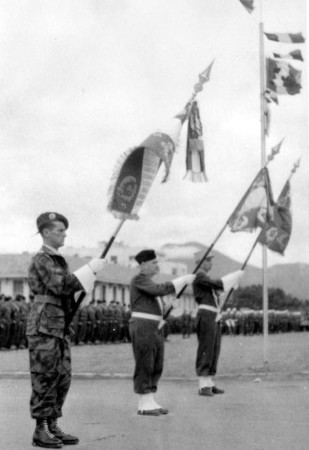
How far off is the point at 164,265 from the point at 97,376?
95361mm

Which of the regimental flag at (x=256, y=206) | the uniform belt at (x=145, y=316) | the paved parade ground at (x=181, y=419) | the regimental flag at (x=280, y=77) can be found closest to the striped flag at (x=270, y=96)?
the regimental flag at (x=280, y=77)

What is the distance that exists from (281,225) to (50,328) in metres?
8.32

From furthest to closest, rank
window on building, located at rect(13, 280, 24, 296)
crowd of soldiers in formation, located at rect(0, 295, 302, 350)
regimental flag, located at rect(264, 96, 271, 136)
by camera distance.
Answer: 1. window on building, located at rect(13, 280, 24, 296)
2. crowd of soldiers in formation, located at rect(0, 295, 302, 350)
3. regimental flag, located at rect(264, 96, 271, 136)

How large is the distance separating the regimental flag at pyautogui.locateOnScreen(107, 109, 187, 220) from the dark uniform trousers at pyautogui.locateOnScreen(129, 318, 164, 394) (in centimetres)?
158

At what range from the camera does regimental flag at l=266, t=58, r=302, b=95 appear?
591 inches

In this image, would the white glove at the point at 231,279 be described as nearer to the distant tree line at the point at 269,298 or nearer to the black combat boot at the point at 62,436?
the black combat boot at the point at 62,436

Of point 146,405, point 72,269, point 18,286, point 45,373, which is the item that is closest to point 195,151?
point 146,405

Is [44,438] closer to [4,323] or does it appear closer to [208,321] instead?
[208,321]

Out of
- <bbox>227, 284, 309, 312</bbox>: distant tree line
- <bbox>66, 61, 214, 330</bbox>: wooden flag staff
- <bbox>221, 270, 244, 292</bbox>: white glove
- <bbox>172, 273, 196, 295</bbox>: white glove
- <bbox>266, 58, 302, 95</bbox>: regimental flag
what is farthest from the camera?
<bbox>227, 284, 309, 312</bbox>: distant tree line

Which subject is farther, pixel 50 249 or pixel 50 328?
pixel 50 249

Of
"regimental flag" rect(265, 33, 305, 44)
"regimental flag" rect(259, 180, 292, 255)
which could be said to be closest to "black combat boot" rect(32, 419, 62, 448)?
"regimental flag" rect(259, 180, 292, 255)

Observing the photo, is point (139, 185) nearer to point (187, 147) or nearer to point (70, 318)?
point (70, 318)

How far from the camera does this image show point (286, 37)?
14.9 m

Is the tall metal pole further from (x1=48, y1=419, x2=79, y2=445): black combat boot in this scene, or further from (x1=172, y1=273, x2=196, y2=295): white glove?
(x1=48, y1=419, x2=79, y2=445): black combat boot
